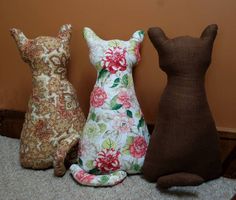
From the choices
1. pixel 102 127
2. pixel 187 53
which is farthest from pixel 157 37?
pixel 102 127

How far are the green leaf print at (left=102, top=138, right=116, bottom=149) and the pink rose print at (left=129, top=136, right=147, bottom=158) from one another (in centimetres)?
6

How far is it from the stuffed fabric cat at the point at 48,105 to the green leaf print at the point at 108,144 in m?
0.13

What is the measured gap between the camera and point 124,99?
3.62 ft

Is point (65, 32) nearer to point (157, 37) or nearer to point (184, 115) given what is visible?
point (157, 37)

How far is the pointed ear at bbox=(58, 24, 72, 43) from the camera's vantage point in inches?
47.9

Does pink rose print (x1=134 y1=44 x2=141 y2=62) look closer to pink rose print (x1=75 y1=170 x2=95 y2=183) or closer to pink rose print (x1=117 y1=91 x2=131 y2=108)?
pink rose print (x1=117 y1=91 x2=131 y2=108)

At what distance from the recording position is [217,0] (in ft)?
3.60

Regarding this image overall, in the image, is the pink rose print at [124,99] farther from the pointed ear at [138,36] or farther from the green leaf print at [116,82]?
the pointed ear at [138,36]

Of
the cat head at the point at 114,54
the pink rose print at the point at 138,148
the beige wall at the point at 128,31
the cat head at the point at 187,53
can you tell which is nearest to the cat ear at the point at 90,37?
the cat head at the point at 114,54

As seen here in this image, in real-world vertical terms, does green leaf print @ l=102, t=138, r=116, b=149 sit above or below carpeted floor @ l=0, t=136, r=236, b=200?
above

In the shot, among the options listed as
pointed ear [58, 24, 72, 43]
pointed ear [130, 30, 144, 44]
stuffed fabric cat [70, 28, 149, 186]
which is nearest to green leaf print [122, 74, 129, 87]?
stuffed fabric cat [70, 28, 149, 186]

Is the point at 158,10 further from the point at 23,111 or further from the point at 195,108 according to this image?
the point at 23,111

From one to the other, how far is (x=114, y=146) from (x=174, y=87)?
259 mm

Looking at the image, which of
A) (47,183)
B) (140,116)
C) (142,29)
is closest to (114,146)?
(140,116)
